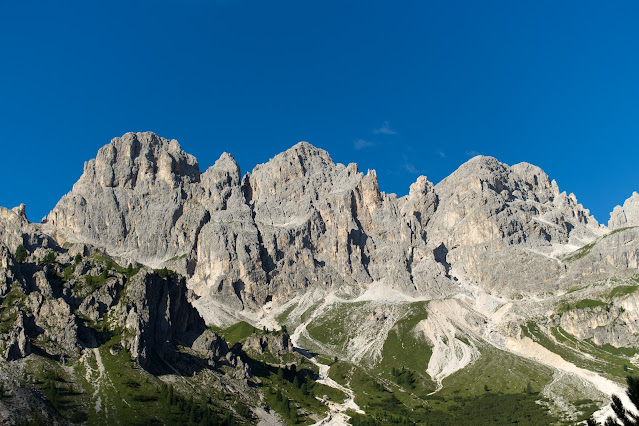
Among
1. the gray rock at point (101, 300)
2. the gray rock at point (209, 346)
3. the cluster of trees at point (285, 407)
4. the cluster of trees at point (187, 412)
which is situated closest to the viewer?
the cluster of trees at point (187, 412)

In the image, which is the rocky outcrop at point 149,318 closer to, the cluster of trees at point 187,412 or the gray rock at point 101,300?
the gray rock at point 101,300

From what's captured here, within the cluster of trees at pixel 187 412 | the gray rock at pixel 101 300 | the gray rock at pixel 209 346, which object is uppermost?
the gray rock at pixel 101 300

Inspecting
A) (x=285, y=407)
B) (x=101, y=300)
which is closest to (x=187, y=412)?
(x=285, y=407)

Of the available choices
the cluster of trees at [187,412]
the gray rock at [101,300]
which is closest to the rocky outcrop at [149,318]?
the gray rock at [101,300]

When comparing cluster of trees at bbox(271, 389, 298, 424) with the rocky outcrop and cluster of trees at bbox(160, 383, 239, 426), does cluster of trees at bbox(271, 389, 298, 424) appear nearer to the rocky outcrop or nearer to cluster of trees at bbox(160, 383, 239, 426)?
cluster of trees at bbox(160, 383, 239, 426)

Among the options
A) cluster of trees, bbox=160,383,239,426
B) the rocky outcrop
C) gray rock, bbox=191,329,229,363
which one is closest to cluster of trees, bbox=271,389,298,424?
cluster of trees, bbox=160,383,239,426

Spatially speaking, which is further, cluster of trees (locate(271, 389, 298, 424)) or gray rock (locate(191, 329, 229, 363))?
gray rock (locate(191, 329, 229, 363))

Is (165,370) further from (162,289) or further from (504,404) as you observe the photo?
(504,404)

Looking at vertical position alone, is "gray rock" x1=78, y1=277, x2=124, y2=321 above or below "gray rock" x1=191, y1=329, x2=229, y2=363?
above

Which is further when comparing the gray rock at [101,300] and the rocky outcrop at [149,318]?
the gray rock at [101,300]

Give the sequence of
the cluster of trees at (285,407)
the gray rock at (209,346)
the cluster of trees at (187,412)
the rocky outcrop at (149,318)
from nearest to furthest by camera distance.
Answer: the cluster of trees at (187,412) → the rocky outcrop at (149,318) → the cluster of trees at (285,407) → the gray rock at (209,346)

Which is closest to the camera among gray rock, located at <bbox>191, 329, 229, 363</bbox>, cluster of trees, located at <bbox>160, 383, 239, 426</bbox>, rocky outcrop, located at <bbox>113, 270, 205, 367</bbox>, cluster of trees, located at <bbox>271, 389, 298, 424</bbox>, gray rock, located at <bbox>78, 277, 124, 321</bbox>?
cluster of trees, located at <bbox>160, 383, 239, 426</bbox>

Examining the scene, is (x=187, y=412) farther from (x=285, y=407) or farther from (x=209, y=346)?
(x=209, y=346)

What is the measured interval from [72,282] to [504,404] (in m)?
155
